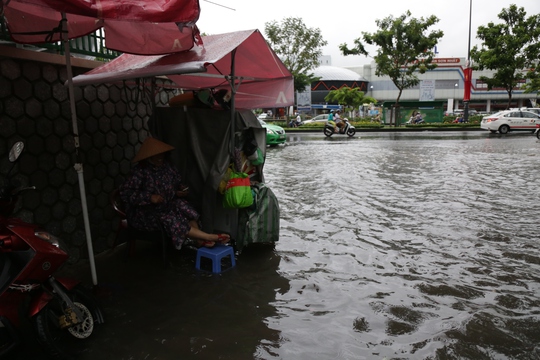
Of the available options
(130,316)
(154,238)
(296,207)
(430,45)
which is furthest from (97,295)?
(430,45)

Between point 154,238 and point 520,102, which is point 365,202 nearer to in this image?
point 154,238

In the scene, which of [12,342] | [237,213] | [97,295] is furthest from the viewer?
[237,213]

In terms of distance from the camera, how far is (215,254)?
4117 millimetres

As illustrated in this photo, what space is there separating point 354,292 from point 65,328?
2370mm

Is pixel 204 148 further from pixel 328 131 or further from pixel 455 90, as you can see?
pixel 455 90

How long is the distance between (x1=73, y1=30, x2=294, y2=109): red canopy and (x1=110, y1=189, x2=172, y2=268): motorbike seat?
1.29 meters

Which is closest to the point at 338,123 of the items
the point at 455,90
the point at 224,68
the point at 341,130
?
the point at 341,130

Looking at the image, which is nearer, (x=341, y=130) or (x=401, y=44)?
(x=341, y=130)

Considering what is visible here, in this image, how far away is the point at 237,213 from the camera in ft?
14.8

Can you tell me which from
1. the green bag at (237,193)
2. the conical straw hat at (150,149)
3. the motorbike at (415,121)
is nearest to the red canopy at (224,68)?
the conical straw hat at (150,149)

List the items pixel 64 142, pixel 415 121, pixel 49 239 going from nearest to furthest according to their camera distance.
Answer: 1. pixel 49 239
2. pixel 64 142
3. pixel 415 121

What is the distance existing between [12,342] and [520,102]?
7847cm

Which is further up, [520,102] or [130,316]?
[520,102]

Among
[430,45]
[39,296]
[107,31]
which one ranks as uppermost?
[430,45]
